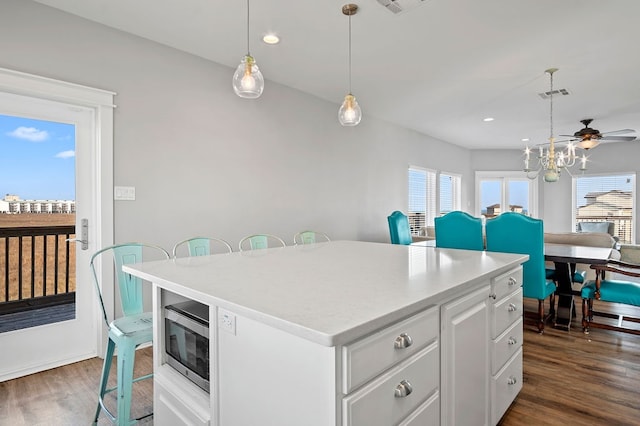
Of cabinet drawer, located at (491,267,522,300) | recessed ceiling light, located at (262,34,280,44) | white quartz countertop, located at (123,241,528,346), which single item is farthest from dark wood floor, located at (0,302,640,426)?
recessed ceiling light, located at (262,34,280,44)

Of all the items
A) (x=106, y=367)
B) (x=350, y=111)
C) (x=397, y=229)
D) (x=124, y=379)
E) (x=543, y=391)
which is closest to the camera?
(x=124, y=379)

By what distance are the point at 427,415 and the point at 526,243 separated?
2604mm

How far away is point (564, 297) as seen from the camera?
3582 millimetres

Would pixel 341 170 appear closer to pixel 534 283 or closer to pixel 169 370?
pixel 534 283

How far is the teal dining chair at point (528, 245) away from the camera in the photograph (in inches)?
127

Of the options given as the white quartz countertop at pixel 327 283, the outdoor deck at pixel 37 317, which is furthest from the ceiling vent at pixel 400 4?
the outdoor deck at pixel 37 317

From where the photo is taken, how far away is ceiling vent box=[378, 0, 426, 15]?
2.38 m

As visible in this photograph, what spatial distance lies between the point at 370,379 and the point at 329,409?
152 mm

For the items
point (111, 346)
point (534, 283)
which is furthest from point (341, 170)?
point (111, 346)

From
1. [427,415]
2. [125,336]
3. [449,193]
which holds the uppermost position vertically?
[449,193]

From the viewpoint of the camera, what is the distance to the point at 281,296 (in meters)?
1.15

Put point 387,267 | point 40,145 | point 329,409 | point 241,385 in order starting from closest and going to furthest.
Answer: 1. point 329,409
2. point 241,385
3. point 387,267
4. point 40,145

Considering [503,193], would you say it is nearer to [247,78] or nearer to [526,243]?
[526,243]

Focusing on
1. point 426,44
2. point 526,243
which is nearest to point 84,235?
point 426,44
